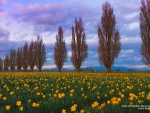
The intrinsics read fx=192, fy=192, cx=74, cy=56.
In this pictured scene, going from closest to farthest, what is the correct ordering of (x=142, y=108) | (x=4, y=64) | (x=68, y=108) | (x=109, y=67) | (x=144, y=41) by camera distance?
(x=142, y=108) < (x=68, y=108) < (x=144, y=41) < (x=109, y=67) < (x=4, y=64)

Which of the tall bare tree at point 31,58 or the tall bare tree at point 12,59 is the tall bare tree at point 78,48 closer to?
the tall bare tree at point 31,58

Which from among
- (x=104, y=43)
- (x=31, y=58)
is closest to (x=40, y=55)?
(x=31, y=58)

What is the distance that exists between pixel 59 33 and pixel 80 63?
41.7ft

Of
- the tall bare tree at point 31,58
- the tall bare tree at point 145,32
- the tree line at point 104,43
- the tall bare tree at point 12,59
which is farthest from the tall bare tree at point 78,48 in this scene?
the tall bare tree at point 12,59

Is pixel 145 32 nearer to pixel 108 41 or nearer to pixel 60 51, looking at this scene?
pixel 108 41

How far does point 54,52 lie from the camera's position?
47.9 m

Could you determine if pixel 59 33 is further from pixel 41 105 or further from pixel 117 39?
pixel 41 105

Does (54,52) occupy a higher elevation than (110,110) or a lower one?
higher

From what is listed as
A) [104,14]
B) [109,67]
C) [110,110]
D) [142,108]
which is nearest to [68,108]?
[110,110]

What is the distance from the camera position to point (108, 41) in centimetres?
3456

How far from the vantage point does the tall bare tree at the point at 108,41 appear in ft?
111

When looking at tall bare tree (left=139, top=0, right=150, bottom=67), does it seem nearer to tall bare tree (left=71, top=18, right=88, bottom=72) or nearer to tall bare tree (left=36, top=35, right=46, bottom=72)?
tall bare tree (left=71, top=18, right=88, bottom=72)

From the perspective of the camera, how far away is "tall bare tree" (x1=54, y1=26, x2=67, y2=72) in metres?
46.9

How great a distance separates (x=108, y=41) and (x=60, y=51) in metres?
16.0
